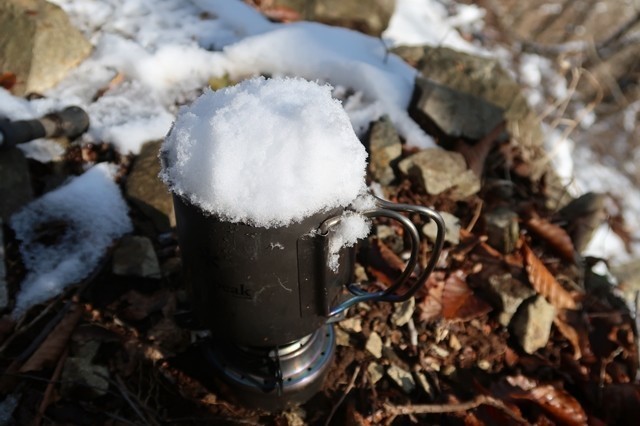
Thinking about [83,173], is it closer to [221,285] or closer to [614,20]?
[221,285]

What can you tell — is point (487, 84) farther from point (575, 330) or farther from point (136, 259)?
Answer: point (136, 259)

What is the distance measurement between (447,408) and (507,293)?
569mm

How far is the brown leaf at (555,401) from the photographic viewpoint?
1844 mm

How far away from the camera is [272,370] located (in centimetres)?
161

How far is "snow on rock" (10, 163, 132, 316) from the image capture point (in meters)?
1.92

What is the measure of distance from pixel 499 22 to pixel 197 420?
6283 millimetres

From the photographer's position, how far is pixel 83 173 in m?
2.27

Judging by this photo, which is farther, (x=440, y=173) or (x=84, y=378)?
(x=440, y=173)

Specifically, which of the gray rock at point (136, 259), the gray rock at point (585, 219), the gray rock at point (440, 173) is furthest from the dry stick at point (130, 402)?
the gray rock at point (585, 219)

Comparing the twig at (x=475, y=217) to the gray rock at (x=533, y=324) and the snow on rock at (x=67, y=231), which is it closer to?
the gray rock at (x=533, y=324)

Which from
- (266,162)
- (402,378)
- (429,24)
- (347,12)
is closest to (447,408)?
(402,378)

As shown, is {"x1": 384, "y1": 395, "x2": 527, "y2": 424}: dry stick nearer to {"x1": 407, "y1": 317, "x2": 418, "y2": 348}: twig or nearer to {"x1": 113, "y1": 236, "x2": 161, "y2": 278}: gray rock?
{"x1": 407, "y1": 317, "x2": 418, "y2": 348}: twig

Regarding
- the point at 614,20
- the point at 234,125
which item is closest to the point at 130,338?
the point at 234,125

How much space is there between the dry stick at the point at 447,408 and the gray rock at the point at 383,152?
3.52 feet
